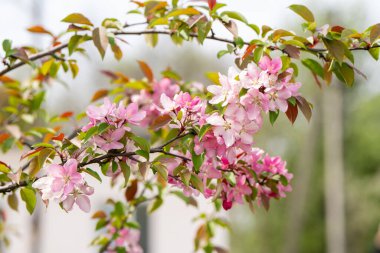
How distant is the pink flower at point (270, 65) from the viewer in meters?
1.38

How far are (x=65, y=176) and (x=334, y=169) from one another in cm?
1456

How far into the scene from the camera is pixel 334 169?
1538 centimetres

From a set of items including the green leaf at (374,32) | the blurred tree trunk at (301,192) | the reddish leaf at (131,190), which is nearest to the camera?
the green leaf at (374,32)

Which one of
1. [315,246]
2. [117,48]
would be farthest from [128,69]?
[117,48]

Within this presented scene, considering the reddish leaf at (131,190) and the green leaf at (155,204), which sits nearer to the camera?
the reddish leaf at (131,190)

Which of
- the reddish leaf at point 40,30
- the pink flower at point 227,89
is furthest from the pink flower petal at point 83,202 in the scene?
the reddish leaf at point 40,30

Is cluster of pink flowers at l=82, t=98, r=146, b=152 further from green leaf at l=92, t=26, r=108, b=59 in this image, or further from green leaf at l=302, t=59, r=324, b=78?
green leaf at l=302, t=59, r=324, b=78

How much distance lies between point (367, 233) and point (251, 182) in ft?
50.1

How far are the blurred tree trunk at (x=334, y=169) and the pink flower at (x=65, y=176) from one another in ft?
46.1

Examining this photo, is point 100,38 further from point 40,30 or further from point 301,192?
point 301,192

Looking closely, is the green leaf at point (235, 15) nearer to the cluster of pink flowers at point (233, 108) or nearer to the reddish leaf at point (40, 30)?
the cluster of pink flowers at point (233, 108)

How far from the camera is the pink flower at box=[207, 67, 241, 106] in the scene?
1355 mm

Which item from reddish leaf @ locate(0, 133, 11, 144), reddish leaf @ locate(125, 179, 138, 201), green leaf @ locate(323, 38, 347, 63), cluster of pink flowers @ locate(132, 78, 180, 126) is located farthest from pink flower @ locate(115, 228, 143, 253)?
green leaf @ locate(323, 38, 347, 63)

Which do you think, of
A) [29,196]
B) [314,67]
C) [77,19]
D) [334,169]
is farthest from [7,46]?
[334,169]
